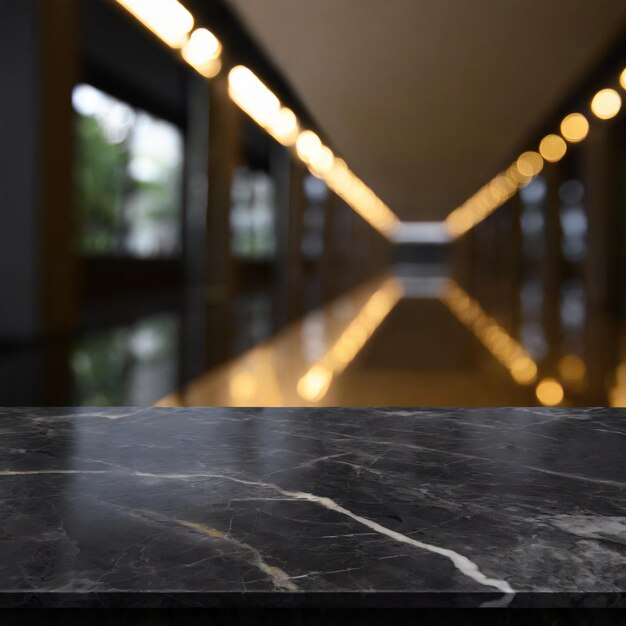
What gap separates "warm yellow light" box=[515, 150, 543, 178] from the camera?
1844cm

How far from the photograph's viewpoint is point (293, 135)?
51.8 feet

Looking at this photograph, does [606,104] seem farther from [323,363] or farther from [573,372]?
[323,363]

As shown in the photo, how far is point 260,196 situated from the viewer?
68.7 feet

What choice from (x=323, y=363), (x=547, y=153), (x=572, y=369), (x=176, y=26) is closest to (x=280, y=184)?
(x=547, y=153)

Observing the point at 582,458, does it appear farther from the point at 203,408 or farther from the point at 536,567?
the point at 203,408

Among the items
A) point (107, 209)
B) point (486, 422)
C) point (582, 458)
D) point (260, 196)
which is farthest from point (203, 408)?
point (260, 196)

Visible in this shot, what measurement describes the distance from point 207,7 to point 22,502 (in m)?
7.49

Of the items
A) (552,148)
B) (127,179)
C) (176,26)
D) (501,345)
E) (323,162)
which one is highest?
(323,162)

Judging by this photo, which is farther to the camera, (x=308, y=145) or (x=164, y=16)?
(x=308, y=145)

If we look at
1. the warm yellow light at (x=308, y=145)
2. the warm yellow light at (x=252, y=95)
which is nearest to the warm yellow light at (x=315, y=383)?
the warm yellow light at (x=252, y=95)

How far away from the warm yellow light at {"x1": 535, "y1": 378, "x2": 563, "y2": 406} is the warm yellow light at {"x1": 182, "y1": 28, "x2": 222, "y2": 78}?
5871mm

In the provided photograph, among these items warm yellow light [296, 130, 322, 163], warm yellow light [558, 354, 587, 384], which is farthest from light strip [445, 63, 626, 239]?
warm yellow light [558, 354, 587, 384]

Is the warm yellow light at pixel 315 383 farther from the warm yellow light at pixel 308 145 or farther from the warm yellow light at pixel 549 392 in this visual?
the warm yellow light at pixel 308 145

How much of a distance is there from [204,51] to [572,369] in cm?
631
